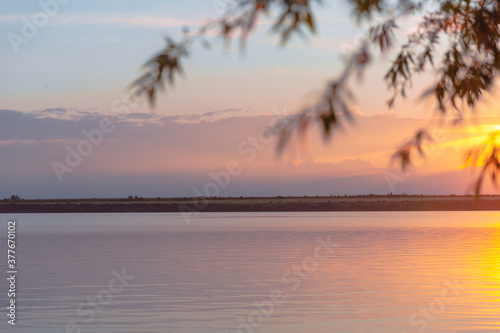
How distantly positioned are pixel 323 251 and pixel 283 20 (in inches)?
1506

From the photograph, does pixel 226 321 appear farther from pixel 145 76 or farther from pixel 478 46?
pixel 145 76

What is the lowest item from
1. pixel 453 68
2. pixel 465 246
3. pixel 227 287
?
pixel 453 68

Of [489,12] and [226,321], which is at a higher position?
[489,12]

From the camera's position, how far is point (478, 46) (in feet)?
42.8

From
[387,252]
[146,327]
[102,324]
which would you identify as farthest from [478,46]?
[387,252]
